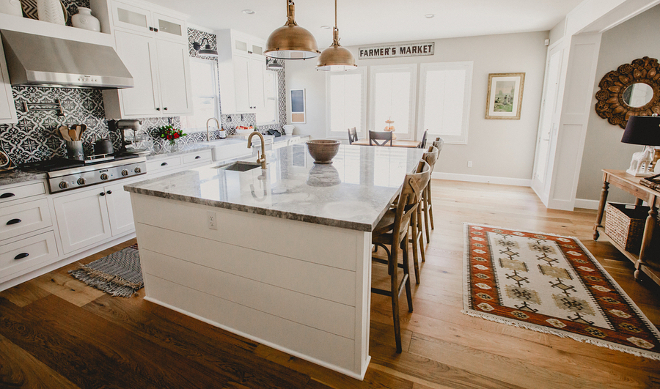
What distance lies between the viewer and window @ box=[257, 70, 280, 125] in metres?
6.65

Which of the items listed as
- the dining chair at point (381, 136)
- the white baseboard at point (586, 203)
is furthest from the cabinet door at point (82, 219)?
the white baseboard at point (586, 203)

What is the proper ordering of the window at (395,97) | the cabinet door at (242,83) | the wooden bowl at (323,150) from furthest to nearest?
the window at (395,97) < the cabinet door at (242,83) < the wooden bowl at (323,150)

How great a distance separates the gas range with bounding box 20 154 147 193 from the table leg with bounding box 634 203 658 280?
476 centimetres

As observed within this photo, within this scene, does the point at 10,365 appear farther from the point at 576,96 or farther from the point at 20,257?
the point at 576,96

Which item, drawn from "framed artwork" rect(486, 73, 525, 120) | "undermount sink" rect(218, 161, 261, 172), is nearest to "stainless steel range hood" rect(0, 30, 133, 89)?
"undermount sink" rect(218, 161, 261, 172)

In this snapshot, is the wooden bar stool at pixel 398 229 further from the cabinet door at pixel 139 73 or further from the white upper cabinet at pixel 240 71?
the white upper cabinet at pixel 240 71

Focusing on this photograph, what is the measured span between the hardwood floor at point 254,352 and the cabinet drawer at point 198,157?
196 cm

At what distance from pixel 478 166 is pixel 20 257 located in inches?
258

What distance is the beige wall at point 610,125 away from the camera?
4109 mm

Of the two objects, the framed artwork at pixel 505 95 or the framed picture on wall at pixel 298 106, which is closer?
the framed artwork at pixel 505 95

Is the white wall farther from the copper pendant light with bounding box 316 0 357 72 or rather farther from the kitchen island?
the kitchen island

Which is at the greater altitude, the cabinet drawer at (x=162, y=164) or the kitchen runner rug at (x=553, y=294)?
the cabinet drawer at (x=162, y=164)

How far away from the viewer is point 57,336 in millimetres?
2127

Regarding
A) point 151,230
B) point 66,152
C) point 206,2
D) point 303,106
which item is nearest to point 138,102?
point 66,152
